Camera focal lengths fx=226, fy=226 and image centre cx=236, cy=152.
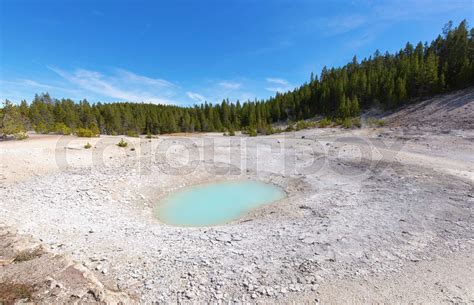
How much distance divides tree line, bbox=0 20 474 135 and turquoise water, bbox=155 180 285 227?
1883 cm

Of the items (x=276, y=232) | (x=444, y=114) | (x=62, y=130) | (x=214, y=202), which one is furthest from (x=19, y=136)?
(x=444, y=114)

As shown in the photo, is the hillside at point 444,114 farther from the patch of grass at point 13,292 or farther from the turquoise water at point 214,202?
the patch of grass at point 13,292

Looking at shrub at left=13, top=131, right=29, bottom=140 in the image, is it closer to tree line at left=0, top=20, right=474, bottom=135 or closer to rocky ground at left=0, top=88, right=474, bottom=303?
tree line at left=0, top=20, right=474, bottom=135

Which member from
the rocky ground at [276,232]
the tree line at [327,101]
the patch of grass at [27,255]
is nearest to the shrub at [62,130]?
the tree line at [327,101]

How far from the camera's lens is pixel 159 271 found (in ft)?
17.0

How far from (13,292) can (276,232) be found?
616 cm

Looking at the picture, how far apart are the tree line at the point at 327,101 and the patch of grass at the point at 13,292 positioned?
2206 cm

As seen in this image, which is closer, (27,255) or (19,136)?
(27,255)

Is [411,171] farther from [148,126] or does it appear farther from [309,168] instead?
[148,126]

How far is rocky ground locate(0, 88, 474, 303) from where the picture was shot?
4.66m

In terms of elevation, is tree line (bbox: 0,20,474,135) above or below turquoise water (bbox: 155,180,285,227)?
above

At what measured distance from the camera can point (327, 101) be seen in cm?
6288

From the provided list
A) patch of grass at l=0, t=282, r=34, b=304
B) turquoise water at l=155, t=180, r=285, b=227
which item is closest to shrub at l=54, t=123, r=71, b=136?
turquoise water at l=155, t=180, r=285, b=227

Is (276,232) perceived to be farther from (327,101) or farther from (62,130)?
(327,101)
